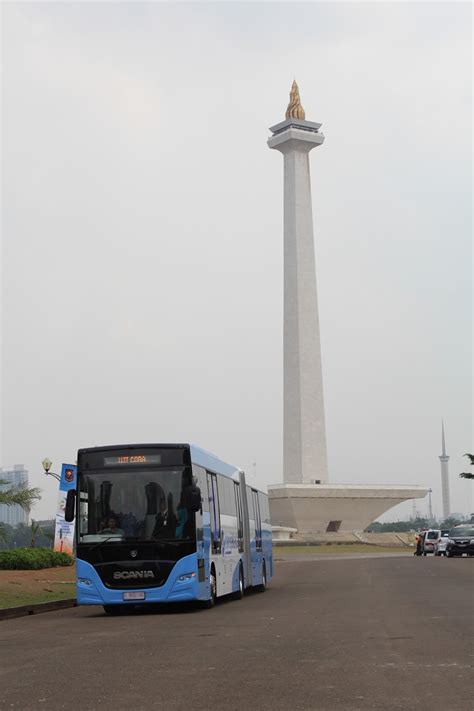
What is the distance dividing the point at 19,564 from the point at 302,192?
6370 centimetres

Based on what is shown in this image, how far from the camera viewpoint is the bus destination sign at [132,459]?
20.7 m

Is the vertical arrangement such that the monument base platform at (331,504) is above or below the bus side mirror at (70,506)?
above

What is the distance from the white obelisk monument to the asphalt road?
73.5 m

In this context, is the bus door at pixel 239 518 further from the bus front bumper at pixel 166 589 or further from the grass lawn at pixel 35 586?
the bus front bumper at pixel 166 589

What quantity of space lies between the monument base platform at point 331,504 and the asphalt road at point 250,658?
73331 mm

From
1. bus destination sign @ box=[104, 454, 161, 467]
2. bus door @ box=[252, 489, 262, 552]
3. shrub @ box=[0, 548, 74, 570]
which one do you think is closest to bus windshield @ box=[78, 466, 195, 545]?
bus destination sign @ box=[104, 454, 161, 467]

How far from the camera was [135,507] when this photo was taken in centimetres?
2042

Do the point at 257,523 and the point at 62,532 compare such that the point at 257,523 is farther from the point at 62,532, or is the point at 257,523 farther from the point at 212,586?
the point at 62,532

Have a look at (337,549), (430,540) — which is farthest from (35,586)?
(337,549)

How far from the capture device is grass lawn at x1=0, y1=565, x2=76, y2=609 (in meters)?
25.2

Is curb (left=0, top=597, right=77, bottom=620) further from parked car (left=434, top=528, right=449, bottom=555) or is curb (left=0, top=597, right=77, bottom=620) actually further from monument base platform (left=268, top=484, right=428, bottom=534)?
monument base platform (left=268, top=484, right=428, bottom=534)

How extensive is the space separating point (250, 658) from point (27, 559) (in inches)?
1003

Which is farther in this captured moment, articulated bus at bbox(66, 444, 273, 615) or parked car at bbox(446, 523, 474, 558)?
parked car at bbox(446, 523, 474, 558)

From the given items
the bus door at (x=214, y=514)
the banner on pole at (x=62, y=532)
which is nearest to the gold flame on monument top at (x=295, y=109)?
the banner on pole at (x=62, y=532)
